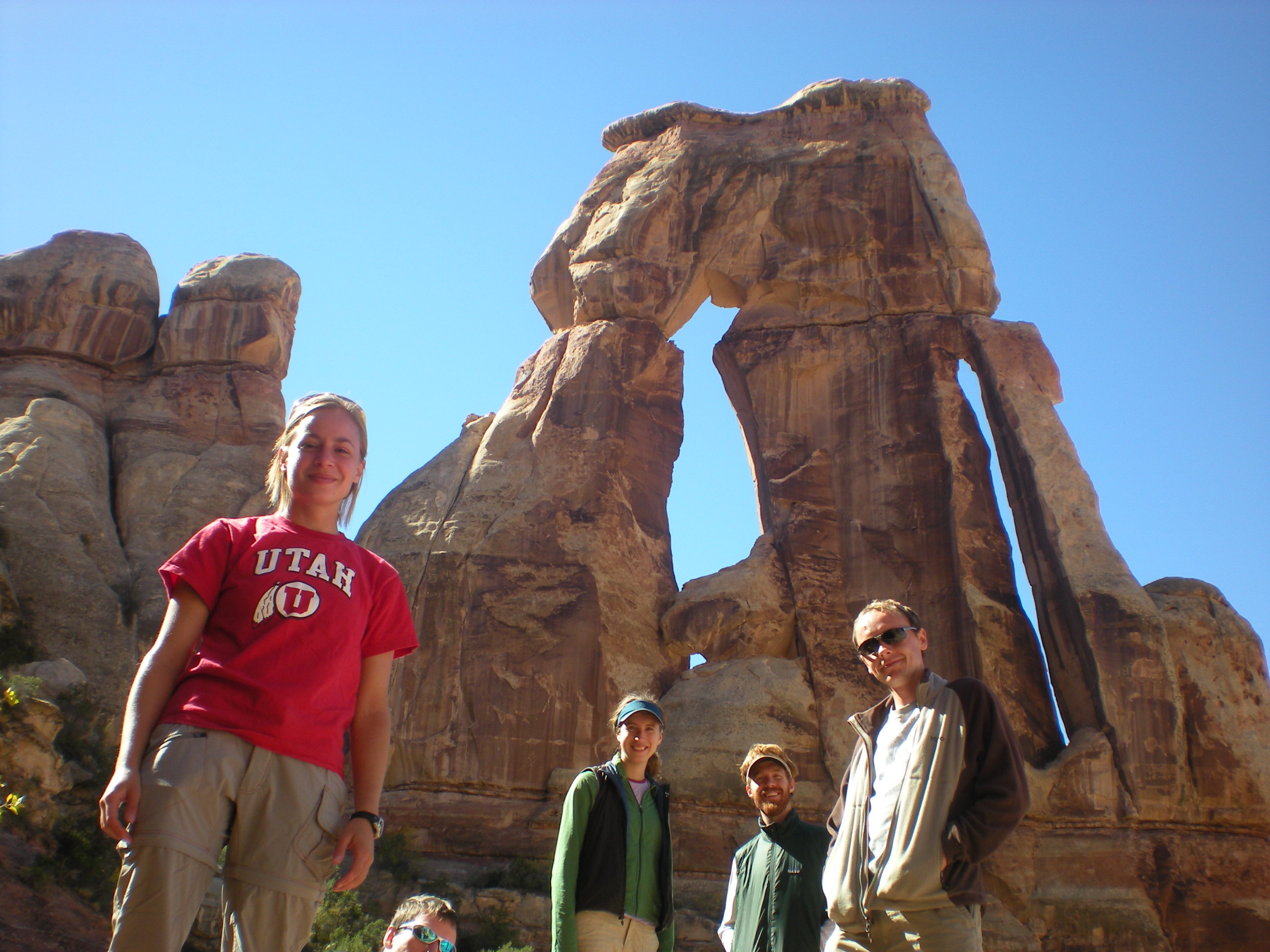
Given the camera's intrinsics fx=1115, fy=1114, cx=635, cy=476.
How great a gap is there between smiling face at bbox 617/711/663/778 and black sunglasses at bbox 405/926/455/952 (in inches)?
39.5

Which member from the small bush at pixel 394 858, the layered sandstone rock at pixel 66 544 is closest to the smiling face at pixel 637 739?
the small bush at pixel 394 858

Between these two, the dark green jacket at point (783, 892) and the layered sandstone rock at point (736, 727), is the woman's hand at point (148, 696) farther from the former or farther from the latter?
the layered sandstone rock at point (736, 727)

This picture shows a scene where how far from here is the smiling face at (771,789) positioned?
430 cm

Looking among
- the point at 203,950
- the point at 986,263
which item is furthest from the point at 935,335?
the point at 203,950

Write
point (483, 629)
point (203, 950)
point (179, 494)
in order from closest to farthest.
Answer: point (203, 950)
point (483, 629)
point (179, 494)

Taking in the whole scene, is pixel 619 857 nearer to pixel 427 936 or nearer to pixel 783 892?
pixel 783 892

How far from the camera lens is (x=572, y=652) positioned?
1225 cm

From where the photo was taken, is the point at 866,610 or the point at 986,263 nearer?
the point at 866,610

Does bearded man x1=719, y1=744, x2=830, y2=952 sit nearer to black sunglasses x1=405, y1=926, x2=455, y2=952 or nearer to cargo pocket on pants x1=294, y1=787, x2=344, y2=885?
black sunglasses x1=405, y1=926, x2=455, y2=952

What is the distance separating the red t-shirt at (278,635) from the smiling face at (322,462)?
83 millimetres

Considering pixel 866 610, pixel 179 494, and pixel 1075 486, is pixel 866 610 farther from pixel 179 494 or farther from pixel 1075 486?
pixel 179 494

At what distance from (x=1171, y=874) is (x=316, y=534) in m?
10.6

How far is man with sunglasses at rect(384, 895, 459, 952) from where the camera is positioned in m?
3.63

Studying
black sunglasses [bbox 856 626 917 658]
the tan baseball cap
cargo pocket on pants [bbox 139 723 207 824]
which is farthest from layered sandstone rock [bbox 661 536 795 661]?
cargo pocket on pants [bbox 139 723 207 824]
